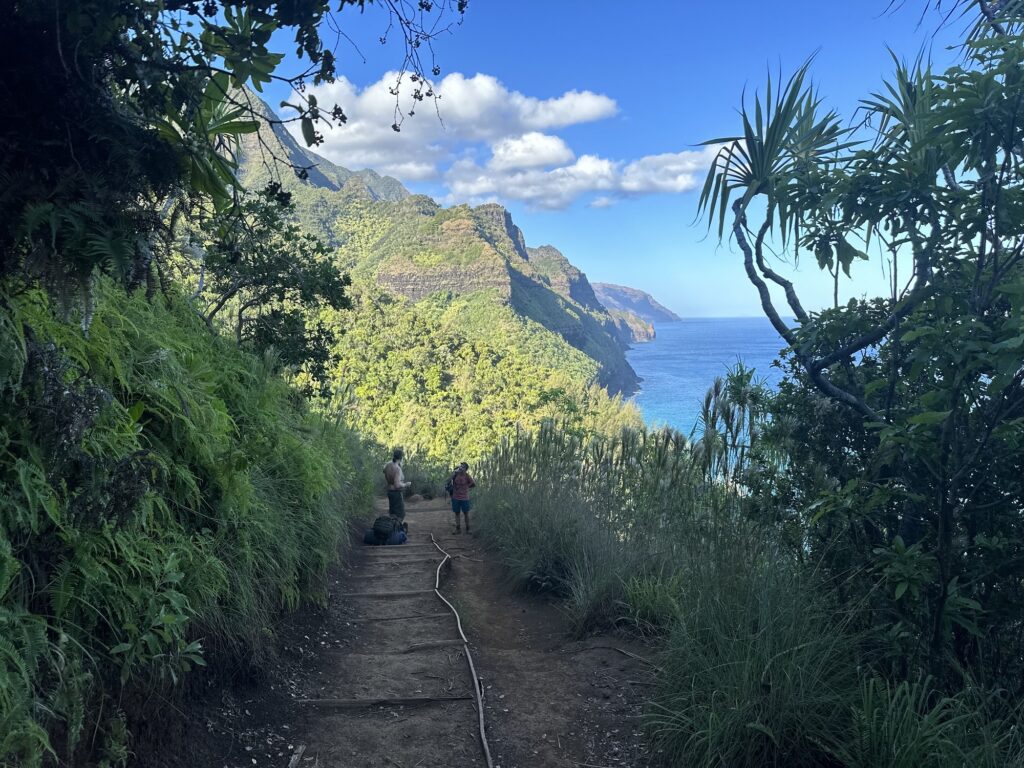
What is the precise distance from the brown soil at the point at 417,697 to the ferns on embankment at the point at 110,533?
1.08 ft

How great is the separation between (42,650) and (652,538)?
4.09 m

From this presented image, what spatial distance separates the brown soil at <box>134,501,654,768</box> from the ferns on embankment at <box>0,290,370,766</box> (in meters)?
0.33

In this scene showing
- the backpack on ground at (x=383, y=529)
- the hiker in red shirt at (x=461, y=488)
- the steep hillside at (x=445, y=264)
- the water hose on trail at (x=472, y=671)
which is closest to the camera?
the water hose on trail at (x=472, y=671)

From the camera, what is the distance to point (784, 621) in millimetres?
3119

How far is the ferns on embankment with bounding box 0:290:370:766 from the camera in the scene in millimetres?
2152

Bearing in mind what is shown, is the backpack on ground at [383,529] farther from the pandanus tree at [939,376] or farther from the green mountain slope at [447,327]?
the pandanus tree at [939,376]

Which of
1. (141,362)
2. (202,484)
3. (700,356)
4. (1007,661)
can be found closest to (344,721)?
(202,484)

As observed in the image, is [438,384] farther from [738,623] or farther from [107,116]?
[107,116]

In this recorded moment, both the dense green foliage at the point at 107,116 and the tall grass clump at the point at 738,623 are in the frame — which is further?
the tall grass clump at the point at 738,623

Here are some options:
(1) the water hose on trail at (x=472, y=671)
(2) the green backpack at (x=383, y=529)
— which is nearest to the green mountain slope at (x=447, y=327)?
(2) the green backpack at (x=383, y=529)

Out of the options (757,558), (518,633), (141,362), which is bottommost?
(518,633)

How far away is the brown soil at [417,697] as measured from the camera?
3238mm

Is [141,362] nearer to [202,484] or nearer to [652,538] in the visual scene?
[202,484]

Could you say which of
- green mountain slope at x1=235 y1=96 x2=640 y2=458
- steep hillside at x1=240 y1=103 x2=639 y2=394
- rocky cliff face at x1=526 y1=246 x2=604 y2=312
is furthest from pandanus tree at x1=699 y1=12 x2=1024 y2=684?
rocky cliff face at x1=526 y1=246 x2=604 y2=312
